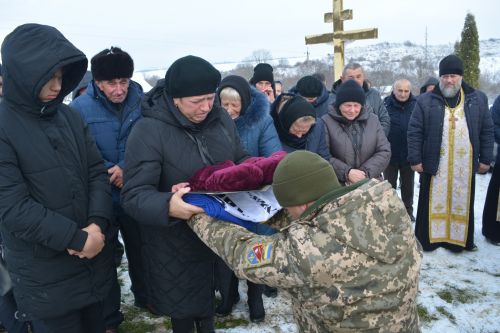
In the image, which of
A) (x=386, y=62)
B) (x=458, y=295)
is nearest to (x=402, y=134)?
(x=458, y=295)

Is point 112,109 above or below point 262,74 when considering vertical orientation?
below

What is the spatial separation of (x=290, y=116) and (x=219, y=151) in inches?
49.8

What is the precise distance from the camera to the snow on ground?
295 cm

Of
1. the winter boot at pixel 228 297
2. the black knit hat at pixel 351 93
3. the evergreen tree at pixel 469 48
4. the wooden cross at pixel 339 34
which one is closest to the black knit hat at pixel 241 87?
the black knit hat at pixel 351 93

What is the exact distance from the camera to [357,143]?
146 inches

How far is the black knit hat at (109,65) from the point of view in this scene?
2.66 m

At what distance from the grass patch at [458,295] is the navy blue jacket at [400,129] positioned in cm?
214

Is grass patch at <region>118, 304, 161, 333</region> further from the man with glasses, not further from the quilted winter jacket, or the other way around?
the quilted winter jacket

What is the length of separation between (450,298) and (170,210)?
2.70 m

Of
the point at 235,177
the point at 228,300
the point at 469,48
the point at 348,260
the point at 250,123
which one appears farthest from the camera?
the point at 469,48

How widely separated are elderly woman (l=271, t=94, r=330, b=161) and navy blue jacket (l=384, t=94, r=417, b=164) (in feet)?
7.11

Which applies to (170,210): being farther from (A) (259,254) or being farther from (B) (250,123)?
(B) (250,123)

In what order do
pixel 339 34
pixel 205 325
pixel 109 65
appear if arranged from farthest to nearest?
pixel 339 34
pixel 109 65
pixel 205 325

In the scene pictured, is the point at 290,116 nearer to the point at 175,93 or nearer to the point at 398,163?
the point at 175,93
